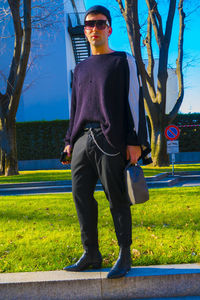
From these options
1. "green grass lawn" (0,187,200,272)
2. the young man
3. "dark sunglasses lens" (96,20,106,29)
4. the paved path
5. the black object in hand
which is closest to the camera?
the young man

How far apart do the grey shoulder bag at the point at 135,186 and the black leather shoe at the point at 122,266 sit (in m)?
0.46

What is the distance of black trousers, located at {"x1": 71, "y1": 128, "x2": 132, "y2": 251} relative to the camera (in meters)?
2.87

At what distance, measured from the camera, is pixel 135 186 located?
2.75 m

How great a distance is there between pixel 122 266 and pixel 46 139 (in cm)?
1973

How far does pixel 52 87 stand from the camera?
82.1 ft

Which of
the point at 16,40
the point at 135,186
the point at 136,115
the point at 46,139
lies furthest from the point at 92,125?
the point at 46,139

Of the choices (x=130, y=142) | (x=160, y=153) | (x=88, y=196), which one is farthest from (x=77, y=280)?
(x=160, y=153)

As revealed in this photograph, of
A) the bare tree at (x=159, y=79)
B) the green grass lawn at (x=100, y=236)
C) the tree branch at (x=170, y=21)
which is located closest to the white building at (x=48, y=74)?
the bare tree at (x=159, y=79)

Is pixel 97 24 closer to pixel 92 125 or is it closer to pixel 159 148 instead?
pixel 92 125

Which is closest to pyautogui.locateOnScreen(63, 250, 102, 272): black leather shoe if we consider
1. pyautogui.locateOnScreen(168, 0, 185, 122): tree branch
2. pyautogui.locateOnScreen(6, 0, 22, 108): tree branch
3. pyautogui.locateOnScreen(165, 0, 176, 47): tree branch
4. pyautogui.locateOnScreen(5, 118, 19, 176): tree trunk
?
pyautogui.locateOnScreen(5, 118, 19, 176): tree trunk

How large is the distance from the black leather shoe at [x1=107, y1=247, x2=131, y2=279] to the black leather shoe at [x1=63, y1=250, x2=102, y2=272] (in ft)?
0.82

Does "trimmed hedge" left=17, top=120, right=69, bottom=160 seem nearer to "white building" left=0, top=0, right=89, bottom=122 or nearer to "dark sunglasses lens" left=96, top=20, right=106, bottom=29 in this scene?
"white building" left=0, top=0, right=89, bottom=122

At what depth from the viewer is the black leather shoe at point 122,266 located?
2.82 metres

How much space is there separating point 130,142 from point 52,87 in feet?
75.0
